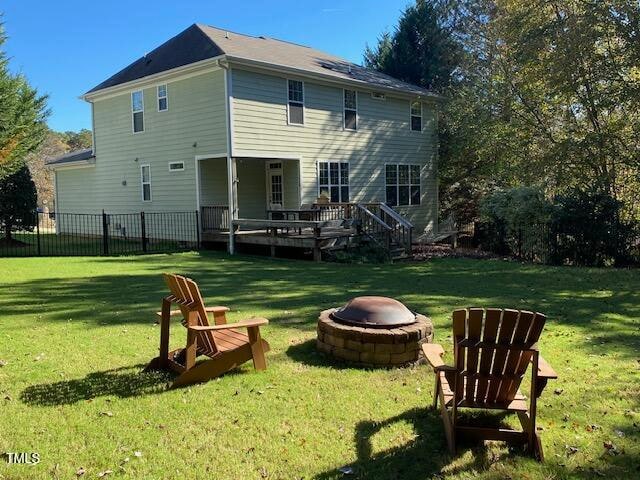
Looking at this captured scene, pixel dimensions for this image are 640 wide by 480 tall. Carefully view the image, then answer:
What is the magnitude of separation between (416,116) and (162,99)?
34.7 feet

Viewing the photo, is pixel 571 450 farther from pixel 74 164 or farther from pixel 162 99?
pixel 74 164

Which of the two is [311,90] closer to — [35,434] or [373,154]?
[373,154]

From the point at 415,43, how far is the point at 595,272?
21.4 m

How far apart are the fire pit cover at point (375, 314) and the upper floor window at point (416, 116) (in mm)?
18148

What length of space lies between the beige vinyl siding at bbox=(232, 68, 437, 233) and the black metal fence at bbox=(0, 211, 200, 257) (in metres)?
3.61

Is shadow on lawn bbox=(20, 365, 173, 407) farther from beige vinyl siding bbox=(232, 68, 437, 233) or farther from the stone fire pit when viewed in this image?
beige vinyl siding bbox=(232, 68, 437, 233)

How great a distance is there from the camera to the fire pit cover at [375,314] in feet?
17.7

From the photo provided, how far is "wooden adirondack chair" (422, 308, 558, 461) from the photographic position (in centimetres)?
337

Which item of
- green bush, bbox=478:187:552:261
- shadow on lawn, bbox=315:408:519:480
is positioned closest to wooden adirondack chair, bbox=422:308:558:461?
shadow on lawn, bbox=315:408:519:480

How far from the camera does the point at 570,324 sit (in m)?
7.23

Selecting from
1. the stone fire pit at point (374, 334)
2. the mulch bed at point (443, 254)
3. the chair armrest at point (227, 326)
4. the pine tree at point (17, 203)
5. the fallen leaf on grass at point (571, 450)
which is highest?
the pine tree at point (17, 203)

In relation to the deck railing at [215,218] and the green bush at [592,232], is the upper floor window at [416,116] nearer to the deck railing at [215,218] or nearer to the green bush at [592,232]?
the green bush at [592,232]

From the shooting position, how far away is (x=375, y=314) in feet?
17.9

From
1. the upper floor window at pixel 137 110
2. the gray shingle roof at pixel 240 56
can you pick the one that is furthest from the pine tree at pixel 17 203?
the gray shingle roof at pixel 240 56
